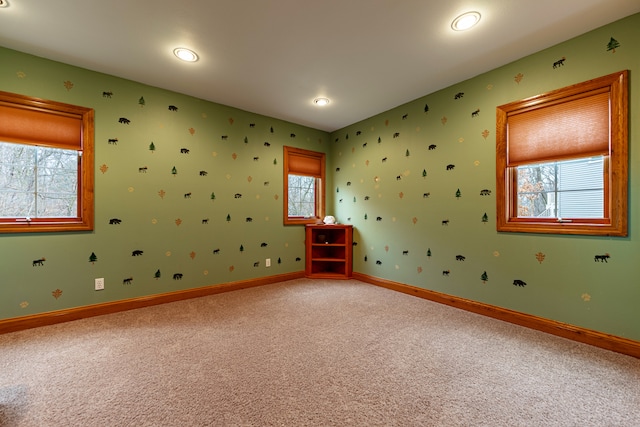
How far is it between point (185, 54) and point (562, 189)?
3650mm

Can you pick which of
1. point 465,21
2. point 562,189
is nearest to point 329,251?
point 562,189

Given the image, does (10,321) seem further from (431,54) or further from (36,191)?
(431,54)

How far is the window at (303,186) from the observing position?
4262mm

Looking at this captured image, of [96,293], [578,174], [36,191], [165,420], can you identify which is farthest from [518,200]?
[36,191]

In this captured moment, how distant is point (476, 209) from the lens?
285 cm

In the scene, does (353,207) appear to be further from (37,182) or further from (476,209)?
(37,182)

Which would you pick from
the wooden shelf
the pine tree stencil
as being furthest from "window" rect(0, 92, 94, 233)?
the pine tree stencil

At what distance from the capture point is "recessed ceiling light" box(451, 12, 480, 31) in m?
1.96

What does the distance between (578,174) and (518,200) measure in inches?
19.1

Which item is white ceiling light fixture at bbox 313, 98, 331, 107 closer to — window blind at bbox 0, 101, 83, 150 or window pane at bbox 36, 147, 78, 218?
window blind at bbox 0, 101, 83, 150

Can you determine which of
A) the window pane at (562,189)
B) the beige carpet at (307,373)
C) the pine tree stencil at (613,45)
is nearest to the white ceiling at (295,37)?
the pine tree stencil at (613,45)

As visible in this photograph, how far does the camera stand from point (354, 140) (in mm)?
4363

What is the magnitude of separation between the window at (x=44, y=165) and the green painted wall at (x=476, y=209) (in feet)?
11.2

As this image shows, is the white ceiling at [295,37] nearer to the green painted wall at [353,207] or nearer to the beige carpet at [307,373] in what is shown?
the green painted wall at [353,207]
